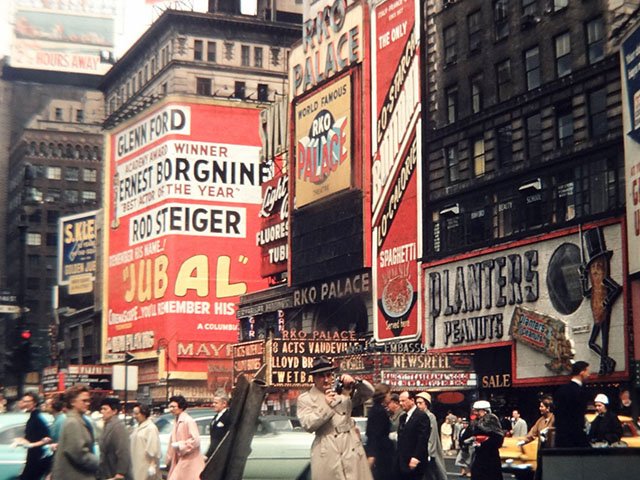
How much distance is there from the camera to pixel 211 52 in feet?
360

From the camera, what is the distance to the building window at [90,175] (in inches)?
6344

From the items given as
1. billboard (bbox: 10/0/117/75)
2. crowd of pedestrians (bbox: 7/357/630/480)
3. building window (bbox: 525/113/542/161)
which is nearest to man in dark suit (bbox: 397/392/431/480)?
crowd of pedestrians (bbox: 7/357/630/480)

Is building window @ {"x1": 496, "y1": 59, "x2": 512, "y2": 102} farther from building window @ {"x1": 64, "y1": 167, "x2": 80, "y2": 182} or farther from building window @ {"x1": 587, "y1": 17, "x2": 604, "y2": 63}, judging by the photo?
building window @ {"x1": 64, "y1": 167, "x2": 80, "y2": 182}

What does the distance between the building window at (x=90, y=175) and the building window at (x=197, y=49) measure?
183 feet

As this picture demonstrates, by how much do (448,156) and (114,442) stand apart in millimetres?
42883

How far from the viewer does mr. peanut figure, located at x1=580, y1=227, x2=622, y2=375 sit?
151ft

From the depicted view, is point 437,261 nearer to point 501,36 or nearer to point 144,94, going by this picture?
point 501,36

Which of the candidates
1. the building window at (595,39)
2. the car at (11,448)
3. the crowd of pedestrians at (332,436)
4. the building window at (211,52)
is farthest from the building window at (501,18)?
the building window at (211,52)

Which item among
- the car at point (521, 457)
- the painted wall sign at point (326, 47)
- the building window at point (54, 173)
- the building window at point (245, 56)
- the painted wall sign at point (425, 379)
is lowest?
the car at point (521, 457)

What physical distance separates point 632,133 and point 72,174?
124 metres

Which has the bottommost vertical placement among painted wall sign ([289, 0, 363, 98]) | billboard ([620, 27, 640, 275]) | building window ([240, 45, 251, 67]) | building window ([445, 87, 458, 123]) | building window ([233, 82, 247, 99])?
billboard ([620, 27, 640, 275])

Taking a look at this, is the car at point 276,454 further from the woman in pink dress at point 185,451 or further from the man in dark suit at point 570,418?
the man in dark suit at point 570,418

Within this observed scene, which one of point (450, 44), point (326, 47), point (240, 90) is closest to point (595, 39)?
point (450, 44)

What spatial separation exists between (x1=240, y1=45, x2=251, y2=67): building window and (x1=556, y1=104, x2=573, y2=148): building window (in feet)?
206
